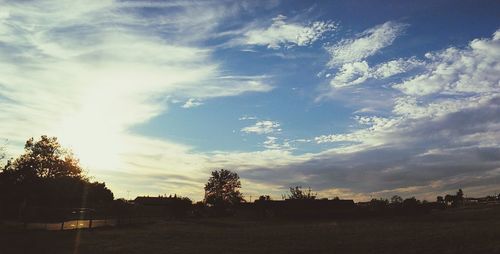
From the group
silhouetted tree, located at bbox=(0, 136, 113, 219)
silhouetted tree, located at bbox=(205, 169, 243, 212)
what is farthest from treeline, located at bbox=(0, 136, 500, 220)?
silhouetted tree, located at bbox=(205, 169, 243, 212)

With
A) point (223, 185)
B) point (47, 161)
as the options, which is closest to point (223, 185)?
point (223, 185)

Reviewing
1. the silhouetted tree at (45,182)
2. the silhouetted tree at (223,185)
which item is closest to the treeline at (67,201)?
the silhouetted tree at (45,182)

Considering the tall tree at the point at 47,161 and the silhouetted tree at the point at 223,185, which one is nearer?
the tall tree at the point at 47,161

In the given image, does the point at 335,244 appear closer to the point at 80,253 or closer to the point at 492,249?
the point at 492,249

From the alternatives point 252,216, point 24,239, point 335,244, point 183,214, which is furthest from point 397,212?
point 24,239

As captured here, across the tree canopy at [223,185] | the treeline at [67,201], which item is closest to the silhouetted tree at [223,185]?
the tree canopy at [223,185]

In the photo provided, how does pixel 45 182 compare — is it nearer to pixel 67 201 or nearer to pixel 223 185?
pixel 67 201

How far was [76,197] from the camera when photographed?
9025cm

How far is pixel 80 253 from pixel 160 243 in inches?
266

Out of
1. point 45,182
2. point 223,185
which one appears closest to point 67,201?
point 45,182

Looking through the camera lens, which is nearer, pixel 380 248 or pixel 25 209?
pixel 380 248

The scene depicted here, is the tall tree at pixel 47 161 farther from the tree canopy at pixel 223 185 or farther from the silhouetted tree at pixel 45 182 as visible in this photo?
the tree canopy at pixel 223 185

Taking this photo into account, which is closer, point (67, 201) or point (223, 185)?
point (67, 201)

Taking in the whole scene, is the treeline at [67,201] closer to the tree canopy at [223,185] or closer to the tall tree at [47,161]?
the tall tree at [47,161]
